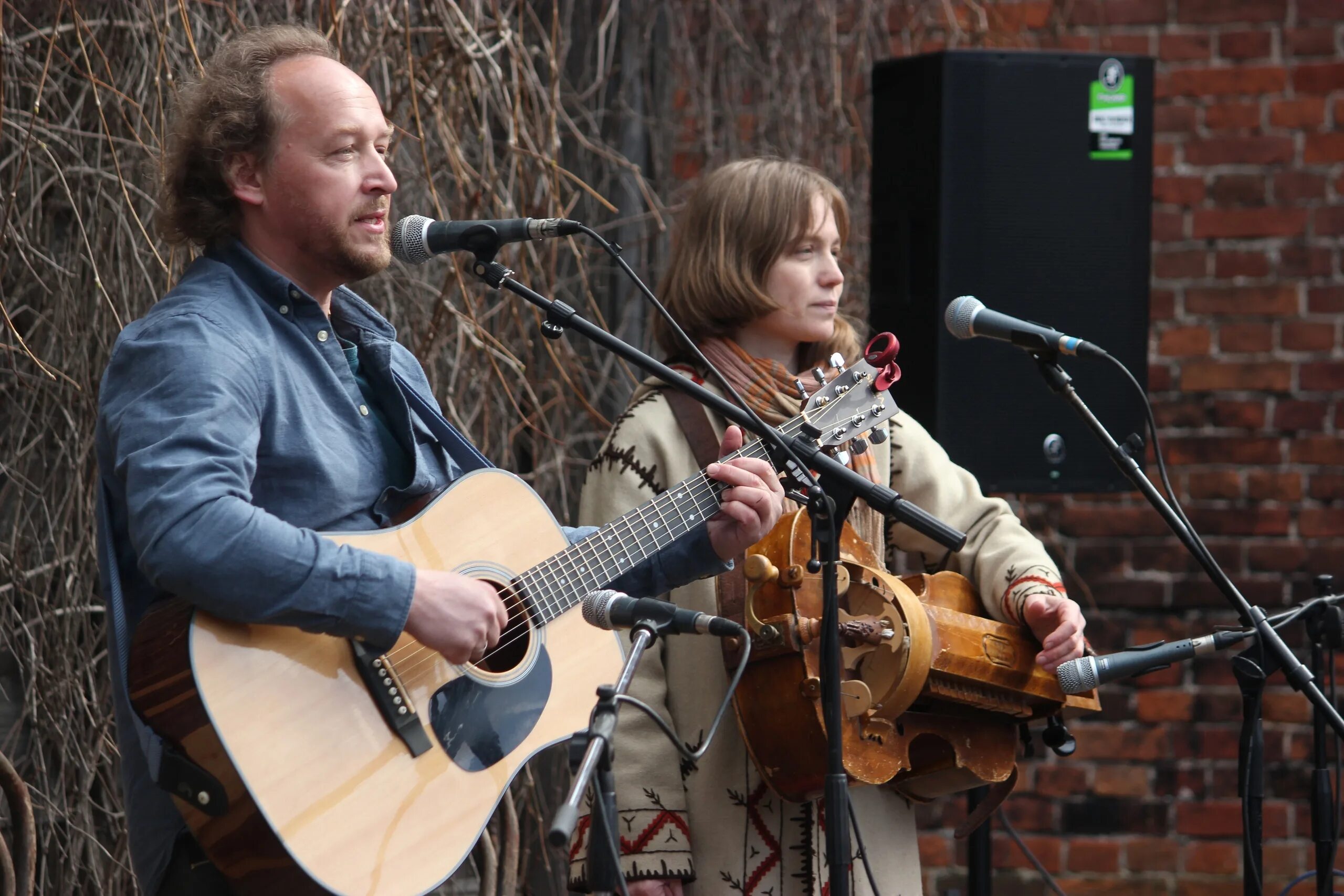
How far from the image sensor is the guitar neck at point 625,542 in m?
2.29

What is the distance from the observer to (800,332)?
8.93 feet

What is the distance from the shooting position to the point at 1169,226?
4344mm

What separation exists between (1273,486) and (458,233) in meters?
2.99

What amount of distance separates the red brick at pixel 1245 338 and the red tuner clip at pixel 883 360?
2.29m

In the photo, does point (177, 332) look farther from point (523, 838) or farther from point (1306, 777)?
point (1306, 777)

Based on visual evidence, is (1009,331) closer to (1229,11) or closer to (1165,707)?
(1165,707)

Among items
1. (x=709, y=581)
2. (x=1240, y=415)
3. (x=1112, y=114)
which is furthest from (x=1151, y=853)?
(x=709, y=581)

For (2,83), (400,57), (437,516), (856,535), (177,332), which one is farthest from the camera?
(400,57)

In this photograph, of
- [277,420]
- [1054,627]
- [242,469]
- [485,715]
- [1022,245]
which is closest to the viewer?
[242,469]

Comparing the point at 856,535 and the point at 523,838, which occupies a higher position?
the point at 856,535

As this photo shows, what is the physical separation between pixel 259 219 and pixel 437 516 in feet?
1.66

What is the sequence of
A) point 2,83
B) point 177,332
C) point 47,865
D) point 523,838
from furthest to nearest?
point 523,838 < point 47,865 < point 2,83 < point 177,332

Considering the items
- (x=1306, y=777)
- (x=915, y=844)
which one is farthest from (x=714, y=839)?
(x=1306, y=777)

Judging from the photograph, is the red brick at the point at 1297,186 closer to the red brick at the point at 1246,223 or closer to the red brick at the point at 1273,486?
the red brick at the point at 1246,223
